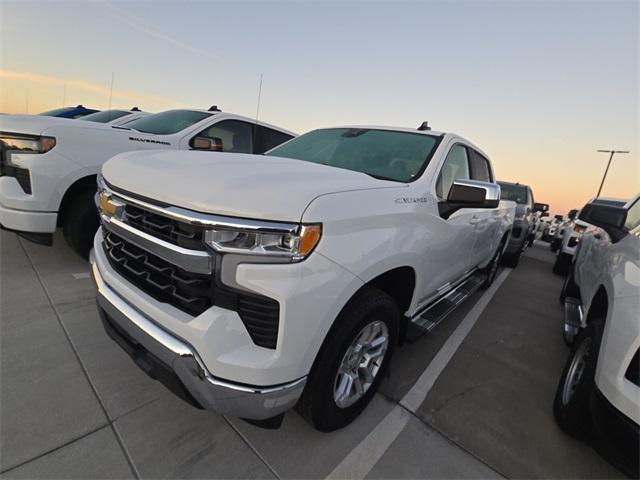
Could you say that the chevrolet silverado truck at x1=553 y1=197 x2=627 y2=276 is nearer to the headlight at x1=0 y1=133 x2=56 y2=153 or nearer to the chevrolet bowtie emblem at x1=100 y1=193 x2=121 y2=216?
the chevrolet bowtie emblem at x1=100 y1=193 x2=121 y2=216

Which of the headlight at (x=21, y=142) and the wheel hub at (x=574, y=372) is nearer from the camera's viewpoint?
the wheel hub at (x=574, y=372)

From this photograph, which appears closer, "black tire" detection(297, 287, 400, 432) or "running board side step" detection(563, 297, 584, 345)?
"black tire" detection(297, 287, 400, 432)

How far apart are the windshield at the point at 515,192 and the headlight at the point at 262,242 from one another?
27.5ft

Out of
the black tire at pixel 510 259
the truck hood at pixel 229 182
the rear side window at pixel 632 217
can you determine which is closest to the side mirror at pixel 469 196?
the truck hood at pixel 229 182

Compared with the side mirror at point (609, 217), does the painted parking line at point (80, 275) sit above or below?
below

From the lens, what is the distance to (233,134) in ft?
16.5

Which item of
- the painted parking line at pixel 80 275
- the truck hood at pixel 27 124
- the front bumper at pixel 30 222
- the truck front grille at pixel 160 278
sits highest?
the truck hood at pixel 27 124

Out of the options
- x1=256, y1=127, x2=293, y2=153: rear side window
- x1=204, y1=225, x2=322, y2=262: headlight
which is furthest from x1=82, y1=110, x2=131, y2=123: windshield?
x1=204, y1=225, x2=322, y2=262: headlight

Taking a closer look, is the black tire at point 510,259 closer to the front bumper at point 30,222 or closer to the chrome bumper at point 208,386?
the chrome bumper at point 208,386

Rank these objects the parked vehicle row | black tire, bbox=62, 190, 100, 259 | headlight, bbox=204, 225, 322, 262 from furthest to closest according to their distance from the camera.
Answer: black tire, bbox=62, 190, 100, 259
the parked vehicle row
headlight, bbox=204, 225, 322, 262

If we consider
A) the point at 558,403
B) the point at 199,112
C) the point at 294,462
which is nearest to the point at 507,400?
the point at 558,403

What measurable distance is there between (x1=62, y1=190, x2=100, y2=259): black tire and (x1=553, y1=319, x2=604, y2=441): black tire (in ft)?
14.2

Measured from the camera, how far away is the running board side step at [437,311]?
8.15ft

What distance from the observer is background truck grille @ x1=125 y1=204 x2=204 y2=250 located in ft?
4.71
